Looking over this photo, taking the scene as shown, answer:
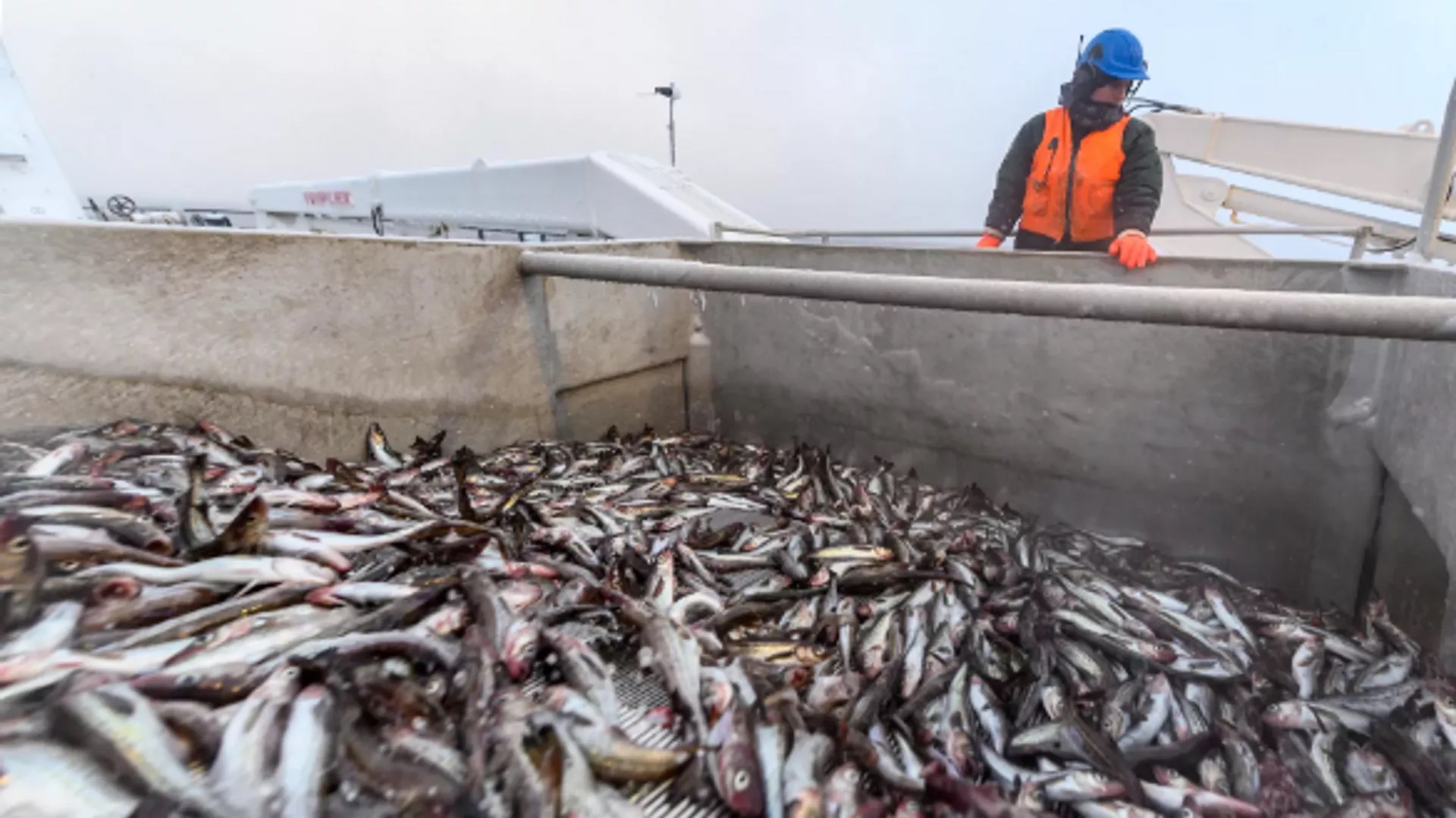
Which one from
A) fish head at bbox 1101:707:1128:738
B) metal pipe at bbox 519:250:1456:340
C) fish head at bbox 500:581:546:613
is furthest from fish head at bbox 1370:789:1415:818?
fish head at bbox 500:581:546:613

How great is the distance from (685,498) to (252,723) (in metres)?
2.52

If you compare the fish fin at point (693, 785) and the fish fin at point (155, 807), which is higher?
the fish fin at point (155, 807)

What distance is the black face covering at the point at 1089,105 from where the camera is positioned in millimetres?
4559

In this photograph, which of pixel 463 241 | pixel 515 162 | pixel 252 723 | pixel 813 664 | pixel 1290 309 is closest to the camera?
pixel 252 723

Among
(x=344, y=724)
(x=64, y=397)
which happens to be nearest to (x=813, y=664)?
(x=344, y=724)

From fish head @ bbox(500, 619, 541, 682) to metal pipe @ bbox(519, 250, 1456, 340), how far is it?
1800 mm

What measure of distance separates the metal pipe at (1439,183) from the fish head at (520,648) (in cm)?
438

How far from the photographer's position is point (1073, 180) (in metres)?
4.80

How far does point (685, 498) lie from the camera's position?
3.92m

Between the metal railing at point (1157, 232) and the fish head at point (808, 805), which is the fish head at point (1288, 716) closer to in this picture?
the fish head at point (808, 805)

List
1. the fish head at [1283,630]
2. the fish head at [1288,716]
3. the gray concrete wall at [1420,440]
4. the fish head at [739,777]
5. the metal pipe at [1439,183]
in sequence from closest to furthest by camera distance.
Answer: the fish head at [739,777] < the fish head at [1288,716] < the gray concrete wall at [1420,440] < the fish head at [1283,630] < the metal pipe at [1439,183]

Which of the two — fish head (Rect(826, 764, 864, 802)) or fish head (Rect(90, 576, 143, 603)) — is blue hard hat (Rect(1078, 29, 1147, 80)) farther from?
fish head (Rect(90, 576, 143, 603))

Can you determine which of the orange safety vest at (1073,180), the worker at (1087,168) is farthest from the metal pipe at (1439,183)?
the orange safety vest at (1073,180)

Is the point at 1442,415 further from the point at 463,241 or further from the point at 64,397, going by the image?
the point at 64,397
